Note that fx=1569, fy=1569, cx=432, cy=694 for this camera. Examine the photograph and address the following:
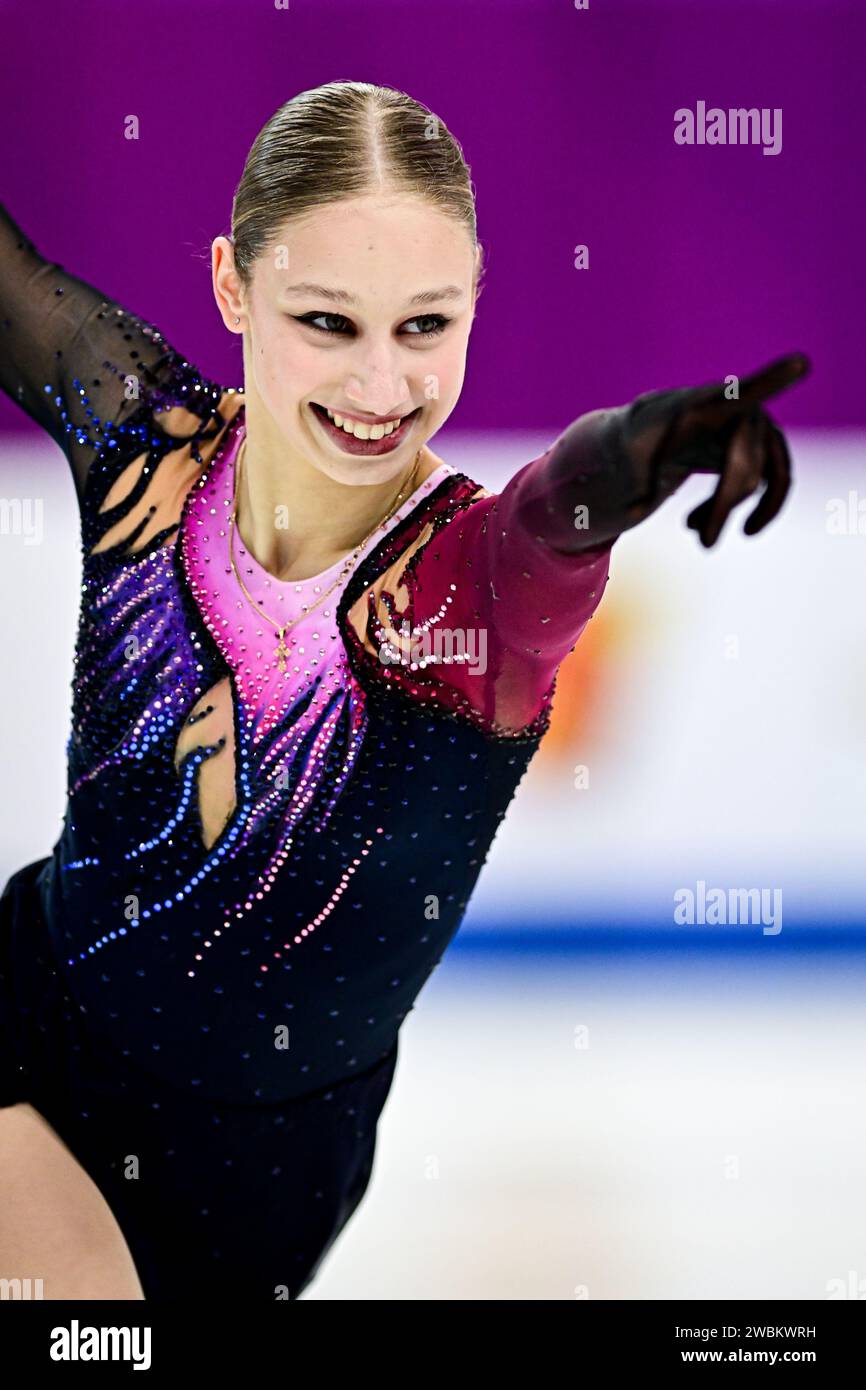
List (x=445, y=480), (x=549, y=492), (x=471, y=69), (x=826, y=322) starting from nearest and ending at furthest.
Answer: (x=549, y=492) < (x=445, y=480) < (x=471, y=69) < (x=826, y=322)

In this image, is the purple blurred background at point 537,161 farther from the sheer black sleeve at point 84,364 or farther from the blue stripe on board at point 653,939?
the blue stripe on board at point 653,939

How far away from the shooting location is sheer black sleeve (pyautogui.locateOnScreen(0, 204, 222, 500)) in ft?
6.98

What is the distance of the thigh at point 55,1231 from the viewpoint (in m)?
2.01

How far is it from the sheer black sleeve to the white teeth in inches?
12.1

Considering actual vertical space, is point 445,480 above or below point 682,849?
above

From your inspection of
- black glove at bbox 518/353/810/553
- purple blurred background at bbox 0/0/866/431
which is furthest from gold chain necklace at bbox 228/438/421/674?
purple blurred background at bbox 0/0/866/431

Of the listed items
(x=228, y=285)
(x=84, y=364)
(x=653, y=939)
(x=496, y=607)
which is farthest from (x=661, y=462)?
(x=653, y=939)

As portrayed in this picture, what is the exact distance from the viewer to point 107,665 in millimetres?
2102

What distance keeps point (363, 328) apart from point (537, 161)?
1021 mm

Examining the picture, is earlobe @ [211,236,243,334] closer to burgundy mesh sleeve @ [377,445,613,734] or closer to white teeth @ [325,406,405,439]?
white teeth @ [325,406,405,439]

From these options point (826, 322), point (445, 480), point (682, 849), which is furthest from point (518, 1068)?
point (826, 322)

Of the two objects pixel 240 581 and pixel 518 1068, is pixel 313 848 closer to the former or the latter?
pixel 240 581
